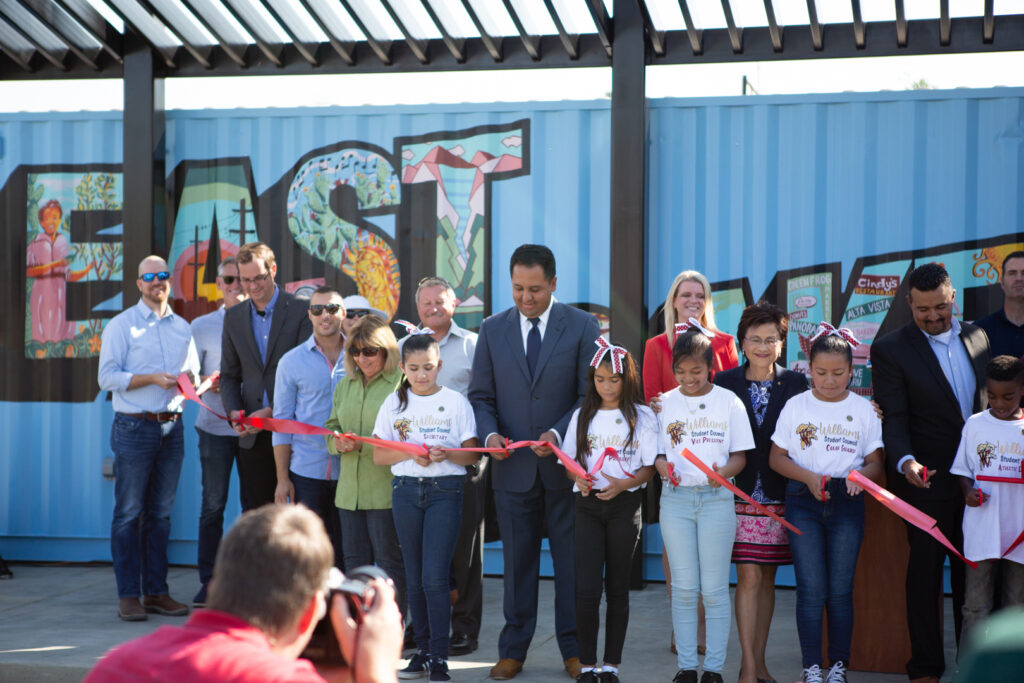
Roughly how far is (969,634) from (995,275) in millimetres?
3028

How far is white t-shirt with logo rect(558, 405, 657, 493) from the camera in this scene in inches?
207

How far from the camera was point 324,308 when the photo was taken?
6316 mm

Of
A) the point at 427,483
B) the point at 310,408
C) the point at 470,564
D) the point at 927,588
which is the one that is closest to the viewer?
the point at 927,588

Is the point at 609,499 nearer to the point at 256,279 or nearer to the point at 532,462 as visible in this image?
the point at 532,462

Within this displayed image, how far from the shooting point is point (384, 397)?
19.4 ft

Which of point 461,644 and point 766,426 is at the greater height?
point 766,426

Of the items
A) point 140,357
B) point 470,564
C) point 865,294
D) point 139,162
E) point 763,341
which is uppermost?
point 139,162

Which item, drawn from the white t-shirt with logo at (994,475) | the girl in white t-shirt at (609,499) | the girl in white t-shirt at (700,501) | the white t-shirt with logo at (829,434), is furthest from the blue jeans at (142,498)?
the white t-shirt with logo at (994,475)

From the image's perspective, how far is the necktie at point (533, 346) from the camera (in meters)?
5.67

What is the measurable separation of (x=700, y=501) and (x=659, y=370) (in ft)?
4.05

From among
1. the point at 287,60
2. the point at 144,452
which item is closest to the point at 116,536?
the point at 144,452

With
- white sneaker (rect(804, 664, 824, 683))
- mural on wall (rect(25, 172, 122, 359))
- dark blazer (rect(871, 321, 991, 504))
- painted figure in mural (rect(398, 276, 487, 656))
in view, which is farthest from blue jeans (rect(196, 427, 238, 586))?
dark blazer (rect(871, 321, 991, 504))

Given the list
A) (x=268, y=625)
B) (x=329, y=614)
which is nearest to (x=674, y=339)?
(x=329, y=614)

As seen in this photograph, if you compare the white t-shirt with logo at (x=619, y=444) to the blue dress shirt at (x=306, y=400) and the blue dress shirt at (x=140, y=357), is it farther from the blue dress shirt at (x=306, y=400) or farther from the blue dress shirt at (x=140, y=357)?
the blue dress shirt at (x=140, y=357)
